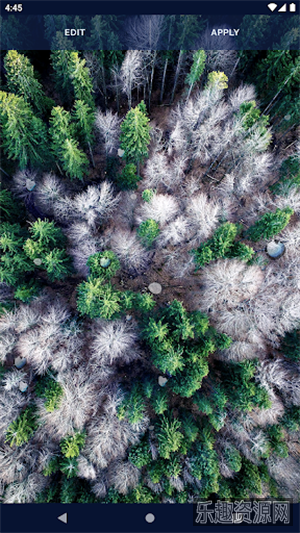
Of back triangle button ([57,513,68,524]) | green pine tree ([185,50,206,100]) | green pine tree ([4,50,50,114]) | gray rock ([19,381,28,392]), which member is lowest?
back triangle button ([57,513,68,524])

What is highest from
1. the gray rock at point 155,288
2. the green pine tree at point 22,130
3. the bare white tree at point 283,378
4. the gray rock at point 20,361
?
the green pine tree at point 22,130

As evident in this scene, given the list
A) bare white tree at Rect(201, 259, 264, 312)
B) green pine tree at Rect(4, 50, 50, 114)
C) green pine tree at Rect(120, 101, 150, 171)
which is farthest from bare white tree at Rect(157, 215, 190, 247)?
green pine tree at Rect(4, 50, 50, 114)

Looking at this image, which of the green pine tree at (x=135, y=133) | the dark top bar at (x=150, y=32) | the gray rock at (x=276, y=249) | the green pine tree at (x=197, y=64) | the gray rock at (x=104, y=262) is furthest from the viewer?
the gray rock at (x=276, y=249)

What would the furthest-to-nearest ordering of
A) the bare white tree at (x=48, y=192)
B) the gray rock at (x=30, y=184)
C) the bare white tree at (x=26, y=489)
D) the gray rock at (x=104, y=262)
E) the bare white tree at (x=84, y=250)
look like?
the gray rock at (x=30, y=184), the bare white tree at (x=48, y=192), the bare white tree at (x=84, y=250), the bare white tree at (x=26, y=489), the gray rock at (x=104, y=262)

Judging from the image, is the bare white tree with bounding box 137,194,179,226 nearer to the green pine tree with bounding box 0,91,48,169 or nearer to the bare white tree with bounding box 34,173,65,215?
the bare white tree with bounding box 34,173,65,215

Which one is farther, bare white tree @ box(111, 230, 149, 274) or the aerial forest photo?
bare white tree @ box(111, 230, 149, 274)

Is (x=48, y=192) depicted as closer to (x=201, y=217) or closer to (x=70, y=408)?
(x=201, y=217)

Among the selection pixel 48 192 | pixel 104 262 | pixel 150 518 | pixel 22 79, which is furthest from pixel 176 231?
pixel 150 518

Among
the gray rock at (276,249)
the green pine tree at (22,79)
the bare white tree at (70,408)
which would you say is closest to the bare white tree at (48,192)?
the green pine tree at (22,79)

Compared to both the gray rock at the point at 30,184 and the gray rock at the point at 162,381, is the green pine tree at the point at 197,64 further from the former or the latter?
the gray rock at the point at 162,381
